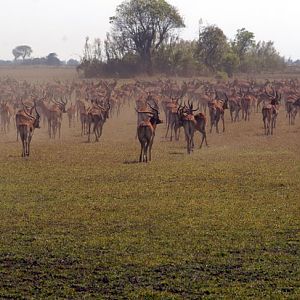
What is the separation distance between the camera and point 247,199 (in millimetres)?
12797

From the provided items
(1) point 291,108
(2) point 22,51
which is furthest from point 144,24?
(2) point 22,51

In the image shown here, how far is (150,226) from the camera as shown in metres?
10.6

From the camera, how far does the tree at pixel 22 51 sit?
491ft

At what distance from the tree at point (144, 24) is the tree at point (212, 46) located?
169 inches

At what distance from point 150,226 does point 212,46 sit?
214 ft

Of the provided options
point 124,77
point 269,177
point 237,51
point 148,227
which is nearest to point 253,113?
point 269,177

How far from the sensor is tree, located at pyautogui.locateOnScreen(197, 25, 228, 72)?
2862 inches

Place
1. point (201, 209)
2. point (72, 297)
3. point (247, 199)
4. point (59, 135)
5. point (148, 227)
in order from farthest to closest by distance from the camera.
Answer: point (59, 135)
point (247, 199)
point (201, 209)
point (148, 227)
point (72, 297)

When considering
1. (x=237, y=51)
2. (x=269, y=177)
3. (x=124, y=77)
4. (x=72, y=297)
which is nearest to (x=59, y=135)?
(x=269, y=177)

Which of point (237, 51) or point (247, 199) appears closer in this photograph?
point (247, 199)

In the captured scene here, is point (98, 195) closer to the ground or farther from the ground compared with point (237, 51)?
closer to the ground

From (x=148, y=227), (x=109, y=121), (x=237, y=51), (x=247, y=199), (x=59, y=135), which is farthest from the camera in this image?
(x=237, y=51)

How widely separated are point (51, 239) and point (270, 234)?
12.3 ft

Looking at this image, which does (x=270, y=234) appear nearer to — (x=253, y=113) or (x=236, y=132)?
(x=236, y=132)
